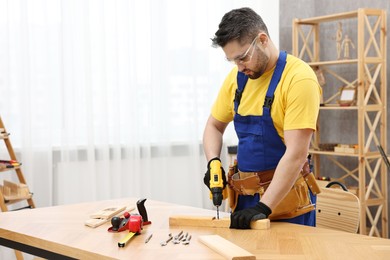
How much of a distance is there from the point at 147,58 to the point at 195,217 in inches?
112

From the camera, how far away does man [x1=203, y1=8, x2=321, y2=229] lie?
257cm

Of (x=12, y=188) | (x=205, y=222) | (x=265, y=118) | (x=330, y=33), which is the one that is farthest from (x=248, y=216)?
(x=330, y=33)

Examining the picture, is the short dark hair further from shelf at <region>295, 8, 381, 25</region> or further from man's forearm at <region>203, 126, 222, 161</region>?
shelf at <region>295, 8, 381, 25</region>

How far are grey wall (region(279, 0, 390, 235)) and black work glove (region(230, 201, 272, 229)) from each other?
9.69ft

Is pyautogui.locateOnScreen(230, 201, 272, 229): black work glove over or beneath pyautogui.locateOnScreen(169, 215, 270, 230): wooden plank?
over

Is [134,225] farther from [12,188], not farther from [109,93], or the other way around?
[109,93]

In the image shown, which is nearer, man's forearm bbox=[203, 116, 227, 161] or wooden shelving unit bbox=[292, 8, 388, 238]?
man's forearm bbox=[203, 116, 227, 161]

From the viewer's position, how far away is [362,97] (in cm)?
497

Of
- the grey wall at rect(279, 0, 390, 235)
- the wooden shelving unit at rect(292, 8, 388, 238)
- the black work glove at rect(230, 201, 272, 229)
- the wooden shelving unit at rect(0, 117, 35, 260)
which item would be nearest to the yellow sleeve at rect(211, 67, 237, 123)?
the black work glove at rect(230, 201, 272, 229)

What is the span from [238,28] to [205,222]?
829mm

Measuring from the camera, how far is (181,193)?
18.3 feet

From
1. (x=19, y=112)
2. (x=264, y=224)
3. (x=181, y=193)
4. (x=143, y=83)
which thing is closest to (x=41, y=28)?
(x=19, y=112)

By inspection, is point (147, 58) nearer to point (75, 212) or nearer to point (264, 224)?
point (75, 212)

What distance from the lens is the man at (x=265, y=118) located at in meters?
2.57
